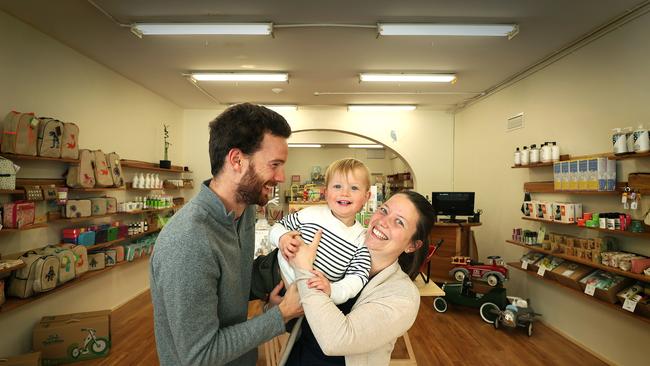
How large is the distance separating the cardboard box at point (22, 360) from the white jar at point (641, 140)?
587cm

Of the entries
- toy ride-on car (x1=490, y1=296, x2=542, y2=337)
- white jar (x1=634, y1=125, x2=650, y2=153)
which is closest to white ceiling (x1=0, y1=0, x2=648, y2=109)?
white jar (x1=634, y1=125, x2=650, y2=153)

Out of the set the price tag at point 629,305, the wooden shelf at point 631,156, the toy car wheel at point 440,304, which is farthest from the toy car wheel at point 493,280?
the wooden shelf at point 631,156

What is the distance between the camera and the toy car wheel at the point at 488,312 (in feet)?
14.9

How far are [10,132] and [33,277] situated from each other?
1413 mm

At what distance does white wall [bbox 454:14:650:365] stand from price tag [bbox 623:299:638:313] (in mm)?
312

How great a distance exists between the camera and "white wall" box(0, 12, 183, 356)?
3.37 metres

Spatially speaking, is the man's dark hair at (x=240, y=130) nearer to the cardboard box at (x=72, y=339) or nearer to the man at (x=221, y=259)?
the man at (x=221, y=259)

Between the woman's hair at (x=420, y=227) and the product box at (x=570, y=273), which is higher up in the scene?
the woman's hair at (x=420, y=227)

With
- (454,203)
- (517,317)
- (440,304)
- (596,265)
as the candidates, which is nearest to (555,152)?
(596,265)

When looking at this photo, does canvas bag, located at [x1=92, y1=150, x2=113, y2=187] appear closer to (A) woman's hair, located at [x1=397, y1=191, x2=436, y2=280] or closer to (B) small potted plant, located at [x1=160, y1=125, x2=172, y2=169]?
(B) small potted plant, located at [x1=160, y1=125, x2=172, y2=169]

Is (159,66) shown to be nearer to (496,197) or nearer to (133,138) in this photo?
(133,138)

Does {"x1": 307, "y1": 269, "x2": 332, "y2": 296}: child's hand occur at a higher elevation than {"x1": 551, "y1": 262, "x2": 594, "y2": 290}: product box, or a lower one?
higher

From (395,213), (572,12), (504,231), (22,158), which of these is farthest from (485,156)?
(22,158)

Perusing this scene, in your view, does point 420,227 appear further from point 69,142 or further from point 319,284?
point 69,142
